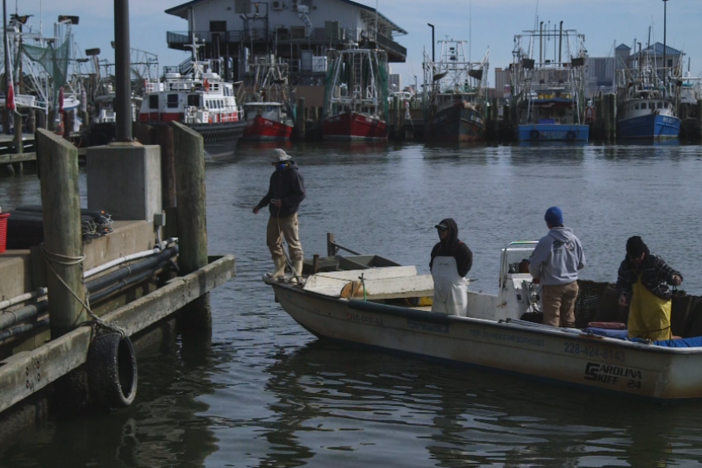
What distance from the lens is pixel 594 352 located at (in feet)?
33.5

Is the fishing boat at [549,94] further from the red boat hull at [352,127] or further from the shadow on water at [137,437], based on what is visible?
the shadow on water at [137,437]

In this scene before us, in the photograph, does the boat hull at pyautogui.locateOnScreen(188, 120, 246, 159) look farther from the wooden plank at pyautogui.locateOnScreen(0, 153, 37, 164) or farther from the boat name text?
the boat name text

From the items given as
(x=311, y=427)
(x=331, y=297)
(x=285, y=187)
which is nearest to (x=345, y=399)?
(x=311, y=427)

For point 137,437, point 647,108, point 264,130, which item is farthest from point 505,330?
point 647,108

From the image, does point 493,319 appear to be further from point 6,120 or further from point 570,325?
point 6,120

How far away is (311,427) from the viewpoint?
977 centimetres

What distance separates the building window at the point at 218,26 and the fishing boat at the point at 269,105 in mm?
5054

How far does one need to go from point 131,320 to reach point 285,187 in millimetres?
3298

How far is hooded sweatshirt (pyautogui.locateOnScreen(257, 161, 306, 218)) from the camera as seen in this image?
1277cm

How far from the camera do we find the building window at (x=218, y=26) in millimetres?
81375

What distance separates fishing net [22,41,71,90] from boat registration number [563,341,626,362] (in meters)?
46.0

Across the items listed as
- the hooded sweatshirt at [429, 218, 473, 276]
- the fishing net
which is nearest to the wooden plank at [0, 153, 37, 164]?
the fishing net

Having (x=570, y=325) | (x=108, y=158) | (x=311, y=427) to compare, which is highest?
(x=108, y=158)

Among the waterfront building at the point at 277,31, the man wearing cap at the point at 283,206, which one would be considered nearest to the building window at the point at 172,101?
the waterfront building at the point at 277,31
